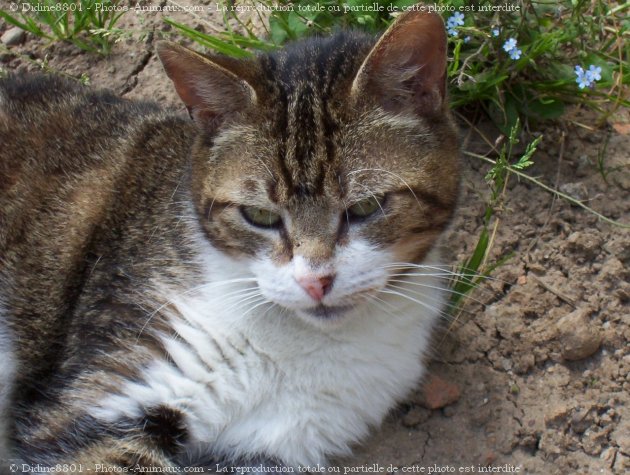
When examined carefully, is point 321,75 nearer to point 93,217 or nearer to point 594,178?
point 93,217

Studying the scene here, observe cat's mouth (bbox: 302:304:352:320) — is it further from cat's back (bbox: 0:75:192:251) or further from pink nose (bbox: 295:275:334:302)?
cat's back (bbox: 0:75:192:251)

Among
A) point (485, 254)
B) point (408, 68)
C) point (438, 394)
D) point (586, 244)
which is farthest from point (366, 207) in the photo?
point (586, 244)

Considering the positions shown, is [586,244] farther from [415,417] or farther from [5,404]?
[5,404]

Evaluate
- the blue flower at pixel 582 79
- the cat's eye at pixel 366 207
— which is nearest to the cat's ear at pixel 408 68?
the cat's eye at pixel 366 207

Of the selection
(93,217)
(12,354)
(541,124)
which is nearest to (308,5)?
(541,124)

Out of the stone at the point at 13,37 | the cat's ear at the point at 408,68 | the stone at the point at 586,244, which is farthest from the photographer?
the stone at the point at 13,37

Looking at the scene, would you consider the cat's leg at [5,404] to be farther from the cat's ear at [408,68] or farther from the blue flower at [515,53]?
the blue flower at [515,53]

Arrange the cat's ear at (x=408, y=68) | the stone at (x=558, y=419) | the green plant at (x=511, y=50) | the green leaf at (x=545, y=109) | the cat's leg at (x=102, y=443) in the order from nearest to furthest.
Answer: the cat's ear at (x=408, y=68), the cat's leg at (x=102, y=443), the stone at (x=558, y=419), the green plant at (x=511, y=50), the green leaf at (x=545, y=109)
